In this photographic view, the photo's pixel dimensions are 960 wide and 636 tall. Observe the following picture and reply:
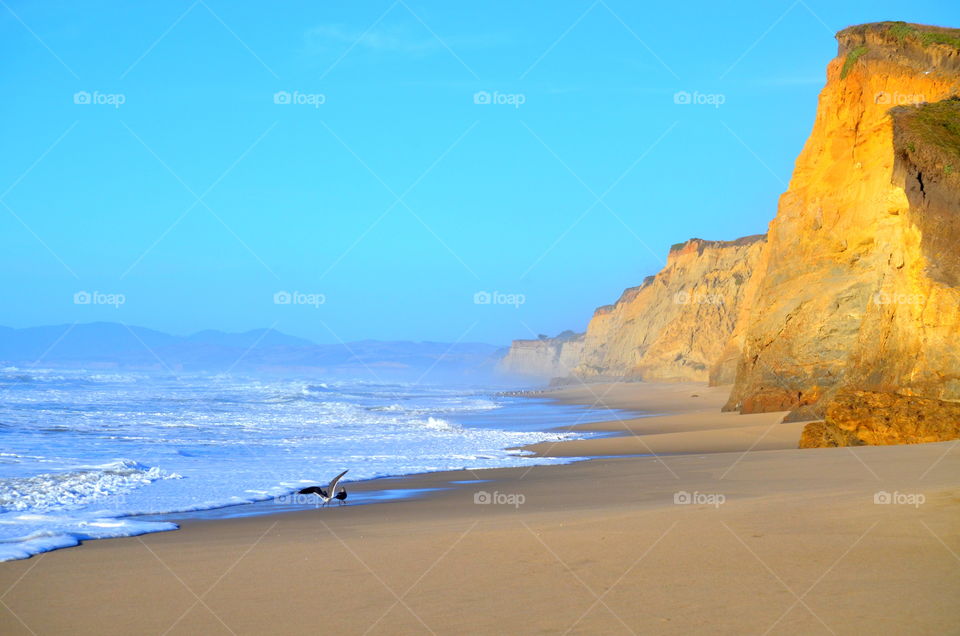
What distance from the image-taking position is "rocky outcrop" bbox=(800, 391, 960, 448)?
12.7 meters

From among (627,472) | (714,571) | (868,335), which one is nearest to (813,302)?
(868,335)

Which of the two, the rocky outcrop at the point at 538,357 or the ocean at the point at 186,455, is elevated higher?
the rocky outcrop at the point at 538,357

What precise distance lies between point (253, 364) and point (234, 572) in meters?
197

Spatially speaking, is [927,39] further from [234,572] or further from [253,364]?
[253,364]

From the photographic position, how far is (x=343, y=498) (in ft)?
35.1

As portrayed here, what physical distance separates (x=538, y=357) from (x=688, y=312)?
9242cm
